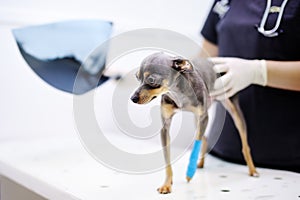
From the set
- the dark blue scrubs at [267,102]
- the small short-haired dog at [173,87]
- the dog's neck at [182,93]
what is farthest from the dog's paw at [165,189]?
the dark blue scrubs at [267,102]

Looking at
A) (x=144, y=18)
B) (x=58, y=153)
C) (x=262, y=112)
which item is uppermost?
(x=144, y=18)

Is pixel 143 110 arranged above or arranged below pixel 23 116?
above

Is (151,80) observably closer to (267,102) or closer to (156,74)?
(156,74)

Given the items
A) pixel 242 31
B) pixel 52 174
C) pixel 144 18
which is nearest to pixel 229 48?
pixel 242 31

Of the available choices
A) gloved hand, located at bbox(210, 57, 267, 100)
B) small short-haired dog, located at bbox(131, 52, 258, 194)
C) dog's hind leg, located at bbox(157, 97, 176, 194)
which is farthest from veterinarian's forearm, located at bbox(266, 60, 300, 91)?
dog's hind leg, located at bbox(157, 97, 176, 194)

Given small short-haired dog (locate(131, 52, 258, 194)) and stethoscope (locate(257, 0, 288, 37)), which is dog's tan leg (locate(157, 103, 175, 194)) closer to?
small short-haired dog (locate(131, 52, 258, 194))

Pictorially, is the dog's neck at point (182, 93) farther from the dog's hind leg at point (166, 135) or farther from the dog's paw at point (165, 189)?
the dog's paw at point (165, 189)

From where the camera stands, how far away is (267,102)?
0.84m

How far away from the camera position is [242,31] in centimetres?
86

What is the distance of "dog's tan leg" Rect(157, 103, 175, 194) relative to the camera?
1.89 ft

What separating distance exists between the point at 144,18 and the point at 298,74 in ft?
1.90

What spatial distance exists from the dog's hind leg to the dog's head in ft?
0.18

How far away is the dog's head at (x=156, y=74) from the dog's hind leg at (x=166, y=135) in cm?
5

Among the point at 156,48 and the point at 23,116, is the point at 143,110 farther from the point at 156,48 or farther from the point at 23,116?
the point at 23,116
